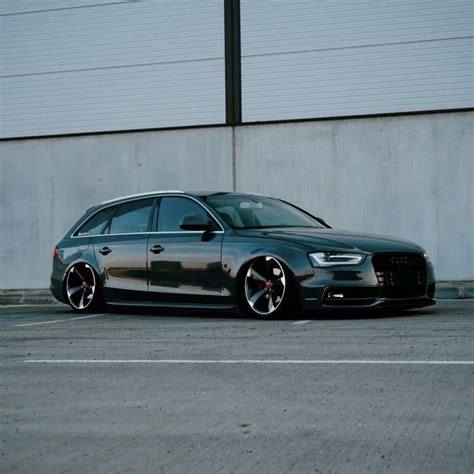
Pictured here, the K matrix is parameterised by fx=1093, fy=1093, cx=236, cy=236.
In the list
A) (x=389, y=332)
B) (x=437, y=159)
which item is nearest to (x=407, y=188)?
(x=437, y=159)

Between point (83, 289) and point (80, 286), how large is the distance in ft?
0.25

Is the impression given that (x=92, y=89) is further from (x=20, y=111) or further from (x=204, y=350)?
(x=204, y=350)

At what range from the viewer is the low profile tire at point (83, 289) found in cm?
1272

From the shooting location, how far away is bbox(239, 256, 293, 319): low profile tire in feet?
35.2

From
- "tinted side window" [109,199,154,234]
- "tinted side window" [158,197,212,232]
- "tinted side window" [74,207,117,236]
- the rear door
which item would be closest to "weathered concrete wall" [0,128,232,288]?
"tinted side window" [74,207,117,236]

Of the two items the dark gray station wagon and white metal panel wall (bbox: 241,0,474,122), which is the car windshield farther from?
white metal panel wall (bbox: 241,0,474,122)

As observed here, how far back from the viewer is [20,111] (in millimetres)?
22406

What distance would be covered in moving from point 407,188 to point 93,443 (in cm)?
1520

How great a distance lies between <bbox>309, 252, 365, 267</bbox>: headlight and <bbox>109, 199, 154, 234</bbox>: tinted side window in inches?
97.5

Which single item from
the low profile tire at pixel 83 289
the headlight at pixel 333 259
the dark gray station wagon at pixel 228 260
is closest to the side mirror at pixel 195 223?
the dark gray station wagon at pixel 228 260

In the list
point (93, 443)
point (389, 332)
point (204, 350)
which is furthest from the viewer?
point (389, 332)

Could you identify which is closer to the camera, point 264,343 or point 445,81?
point 264,343

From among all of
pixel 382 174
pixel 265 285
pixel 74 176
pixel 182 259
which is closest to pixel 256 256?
pixel 265 285

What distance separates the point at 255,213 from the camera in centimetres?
1204
